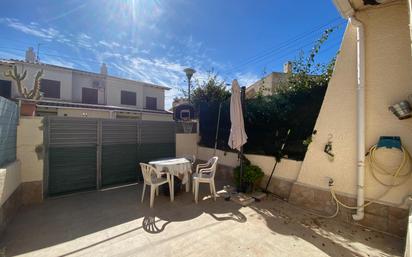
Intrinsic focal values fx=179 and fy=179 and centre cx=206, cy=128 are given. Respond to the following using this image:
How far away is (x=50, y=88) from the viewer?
44.2 ft

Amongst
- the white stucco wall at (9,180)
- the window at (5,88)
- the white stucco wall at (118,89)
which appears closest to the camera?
the white stucco wall at (9,180)

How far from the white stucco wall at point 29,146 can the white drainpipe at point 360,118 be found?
7508 mm

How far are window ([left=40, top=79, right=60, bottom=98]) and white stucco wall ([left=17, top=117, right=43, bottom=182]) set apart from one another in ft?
38.2

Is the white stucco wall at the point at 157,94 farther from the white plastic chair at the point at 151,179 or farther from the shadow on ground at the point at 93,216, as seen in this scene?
the white plastic chair at the point at 151,179

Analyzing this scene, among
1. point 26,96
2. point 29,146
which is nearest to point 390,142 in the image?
point 29,146

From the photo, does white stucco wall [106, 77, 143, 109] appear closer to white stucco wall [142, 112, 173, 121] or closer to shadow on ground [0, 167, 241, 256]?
white stucco wall [142, 112, 173, 121]

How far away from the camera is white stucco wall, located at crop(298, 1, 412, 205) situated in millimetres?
3422

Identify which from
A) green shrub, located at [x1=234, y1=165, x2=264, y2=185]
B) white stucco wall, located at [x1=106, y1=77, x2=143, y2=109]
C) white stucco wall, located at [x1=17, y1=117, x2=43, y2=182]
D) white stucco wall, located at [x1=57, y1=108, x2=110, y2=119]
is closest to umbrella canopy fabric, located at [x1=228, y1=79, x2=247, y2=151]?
green shrub, located at [x1=234, y1=165, x2=264, y2=185]

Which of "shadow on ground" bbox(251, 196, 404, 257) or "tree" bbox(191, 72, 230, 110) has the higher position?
"tree" bbox(191, 72, 230, 110)

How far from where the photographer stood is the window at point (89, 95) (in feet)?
48.9

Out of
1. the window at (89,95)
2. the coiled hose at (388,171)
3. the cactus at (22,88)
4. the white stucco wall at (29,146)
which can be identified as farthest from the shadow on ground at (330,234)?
the window at (89,95)

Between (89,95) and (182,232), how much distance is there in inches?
622

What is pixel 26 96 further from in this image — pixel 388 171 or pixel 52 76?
pixel 52 76

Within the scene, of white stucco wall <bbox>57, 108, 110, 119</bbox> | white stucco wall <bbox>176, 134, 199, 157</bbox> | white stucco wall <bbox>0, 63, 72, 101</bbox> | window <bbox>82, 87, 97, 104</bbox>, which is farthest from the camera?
window <bbox>82, 87, 97, 104</bbox>
